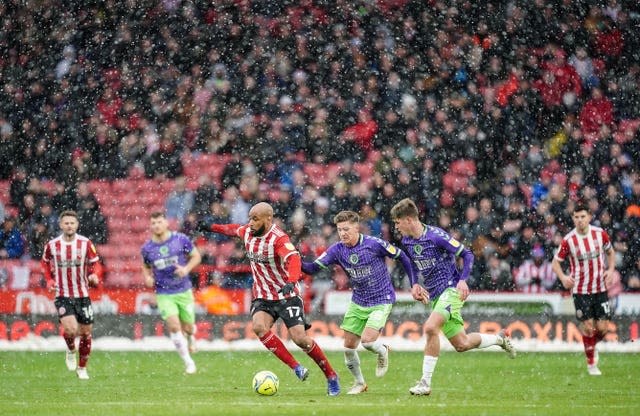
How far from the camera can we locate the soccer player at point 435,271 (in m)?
9.74

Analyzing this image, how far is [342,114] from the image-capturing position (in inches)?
819

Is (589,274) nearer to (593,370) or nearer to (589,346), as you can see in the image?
(589,346)

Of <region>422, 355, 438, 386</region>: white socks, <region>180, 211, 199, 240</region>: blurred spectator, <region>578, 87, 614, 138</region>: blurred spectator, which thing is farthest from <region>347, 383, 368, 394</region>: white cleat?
<region>578, 87, 614, 138</region>: blurred spectator

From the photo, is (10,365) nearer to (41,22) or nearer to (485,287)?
(485,287)

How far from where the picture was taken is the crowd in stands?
750 inches

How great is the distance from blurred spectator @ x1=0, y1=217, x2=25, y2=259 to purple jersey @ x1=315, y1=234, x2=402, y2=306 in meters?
9.99

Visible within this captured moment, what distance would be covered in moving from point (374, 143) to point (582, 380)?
343 inches

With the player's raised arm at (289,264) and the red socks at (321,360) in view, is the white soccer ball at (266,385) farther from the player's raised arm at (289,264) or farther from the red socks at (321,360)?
the player's raised arm at (289,264)

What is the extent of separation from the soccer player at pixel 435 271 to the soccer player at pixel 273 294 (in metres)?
0.93

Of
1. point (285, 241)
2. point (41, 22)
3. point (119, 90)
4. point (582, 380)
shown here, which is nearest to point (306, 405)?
point (285, 241)

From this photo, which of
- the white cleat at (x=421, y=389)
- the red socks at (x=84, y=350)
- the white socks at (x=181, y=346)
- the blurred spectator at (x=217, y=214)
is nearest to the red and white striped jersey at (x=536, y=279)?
the blurred spectator at (x=217, y=214)

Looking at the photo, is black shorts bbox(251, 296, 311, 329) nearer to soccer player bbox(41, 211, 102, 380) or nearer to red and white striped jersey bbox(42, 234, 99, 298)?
soccer player bbox(41, 211, 102, 380)

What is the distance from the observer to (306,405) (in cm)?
890

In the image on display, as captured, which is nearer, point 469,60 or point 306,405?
point 306,405
